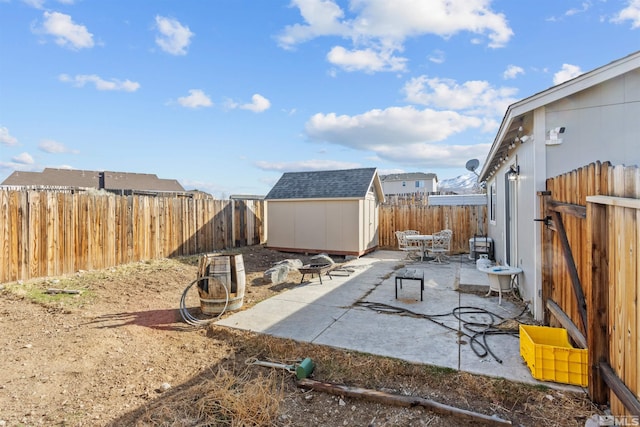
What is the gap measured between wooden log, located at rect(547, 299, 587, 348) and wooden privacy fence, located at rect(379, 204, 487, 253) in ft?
27.8

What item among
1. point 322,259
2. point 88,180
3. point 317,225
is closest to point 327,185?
point 317,225

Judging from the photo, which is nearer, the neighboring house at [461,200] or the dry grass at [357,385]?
the dry grass at [357,385]

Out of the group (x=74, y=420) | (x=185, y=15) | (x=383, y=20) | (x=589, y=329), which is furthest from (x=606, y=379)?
(x=185, y=15)

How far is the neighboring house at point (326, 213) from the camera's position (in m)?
10.9

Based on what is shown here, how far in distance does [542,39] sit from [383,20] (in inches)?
146

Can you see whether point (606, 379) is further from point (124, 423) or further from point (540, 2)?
point (540, 2)

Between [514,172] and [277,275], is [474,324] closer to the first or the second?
[514,172]

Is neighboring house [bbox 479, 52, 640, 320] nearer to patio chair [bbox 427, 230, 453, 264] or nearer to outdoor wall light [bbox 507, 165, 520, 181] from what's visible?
outdoor wall light [bbox 507, 165, 520, 181]

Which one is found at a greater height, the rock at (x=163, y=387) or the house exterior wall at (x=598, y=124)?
the house exterior wall at (x=598, y=124)

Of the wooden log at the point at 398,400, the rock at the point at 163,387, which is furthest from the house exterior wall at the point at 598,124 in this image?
the rock at the point at 163,387

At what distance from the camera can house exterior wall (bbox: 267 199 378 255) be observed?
35.4 ft

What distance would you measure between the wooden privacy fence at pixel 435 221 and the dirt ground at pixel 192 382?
994 cm

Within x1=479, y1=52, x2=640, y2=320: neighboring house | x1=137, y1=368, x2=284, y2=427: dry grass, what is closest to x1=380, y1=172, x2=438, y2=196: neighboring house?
x1=479, y1=52, x2=640, y2=320: neighboring house

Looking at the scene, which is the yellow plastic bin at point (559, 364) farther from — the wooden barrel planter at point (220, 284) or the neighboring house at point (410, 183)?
the neighboring house at point (410, 183)
